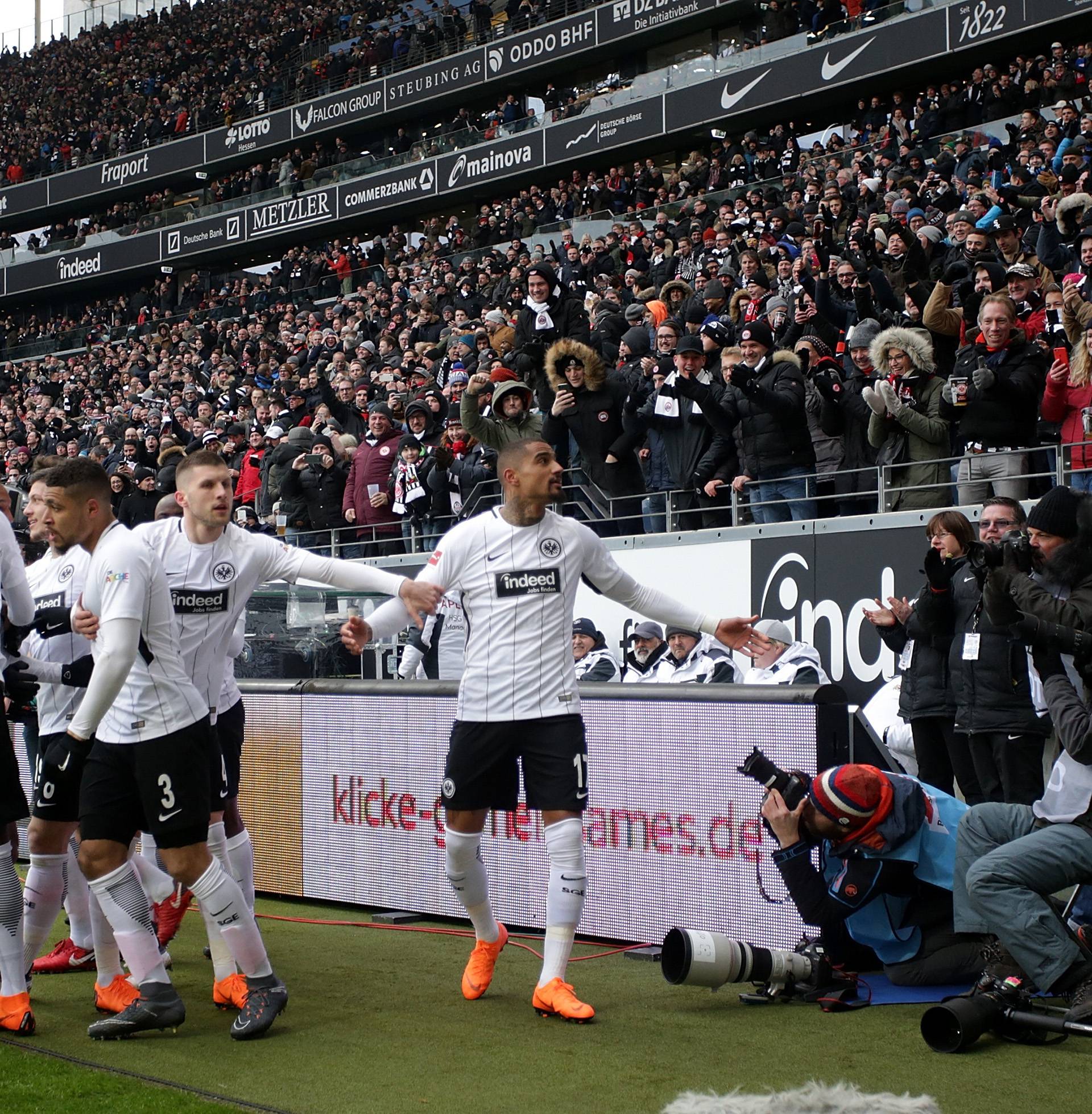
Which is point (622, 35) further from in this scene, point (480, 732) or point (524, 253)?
point (480, 732)

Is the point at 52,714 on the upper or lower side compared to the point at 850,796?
upper

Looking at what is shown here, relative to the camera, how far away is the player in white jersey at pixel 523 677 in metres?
5.39

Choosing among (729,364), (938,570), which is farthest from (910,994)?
(729,364)

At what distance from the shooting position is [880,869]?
5.27m

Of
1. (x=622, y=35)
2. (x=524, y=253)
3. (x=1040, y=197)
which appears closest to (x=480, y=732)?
(x=1040, y=197)

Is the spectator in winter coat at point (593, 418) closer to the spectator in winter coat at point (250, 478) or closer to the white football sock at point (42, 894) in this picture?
the spectator in winter coat at point (250, 478)

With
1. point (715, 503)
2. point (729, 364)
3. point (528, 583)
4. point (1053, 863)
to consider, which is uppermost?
point (729, 364)

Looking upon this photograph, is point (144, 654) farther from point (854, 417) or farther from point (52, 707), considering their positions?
point (854, 417)

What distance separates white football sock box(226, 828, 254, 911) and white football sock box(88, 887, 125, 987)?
2.19 ft

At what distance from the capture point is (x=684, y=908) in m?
6.29

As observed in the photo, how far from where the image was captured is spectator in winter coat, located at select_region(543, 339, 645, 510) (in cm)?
1123

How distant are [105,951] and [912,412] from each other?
6.40 metres

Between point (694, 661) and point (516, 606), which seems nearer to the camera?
point (516, 606)

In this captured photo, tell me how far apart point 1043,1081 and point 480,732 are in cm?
229
